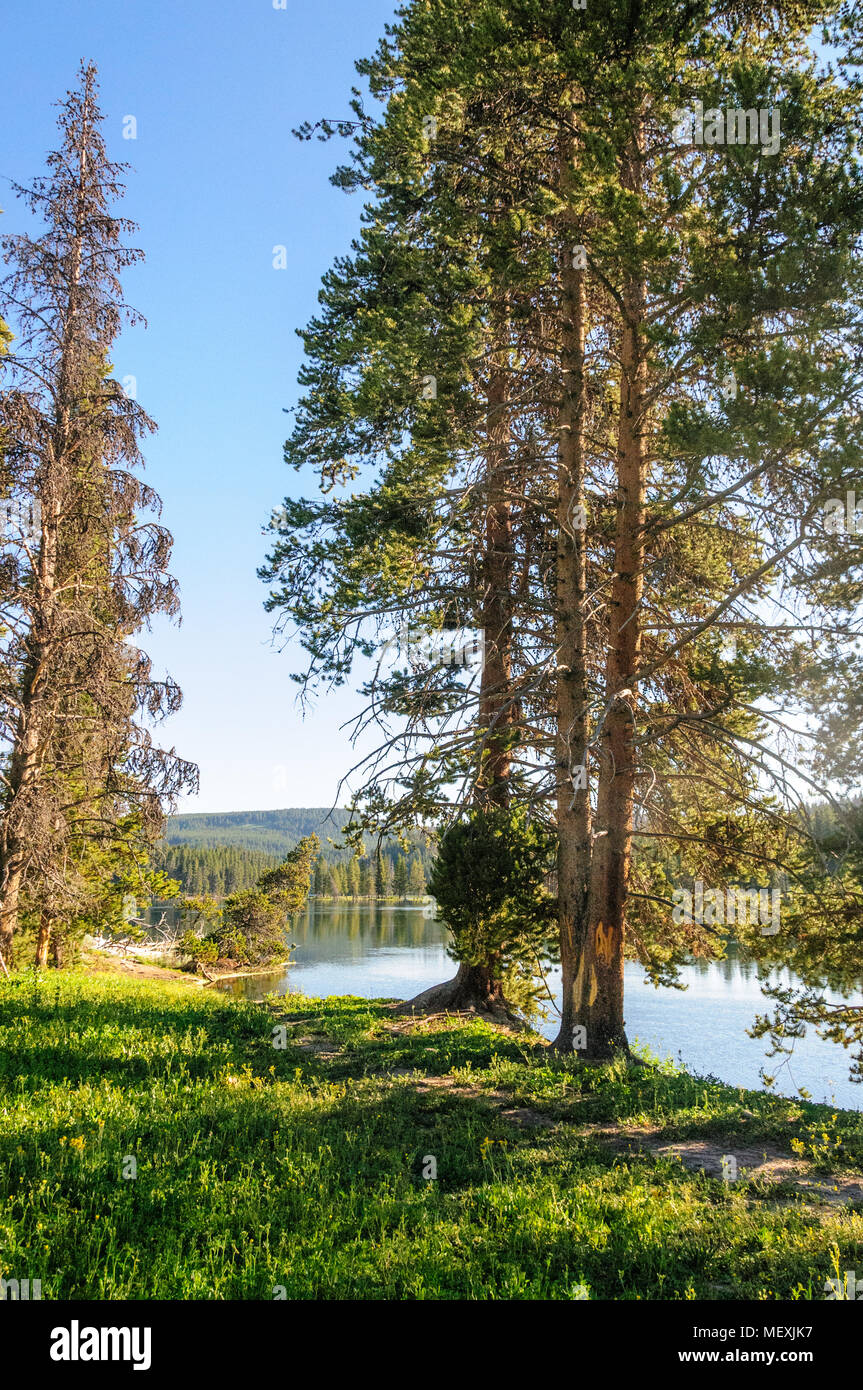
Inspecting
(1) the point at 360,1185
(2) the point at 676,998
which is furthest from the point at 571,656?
(2) the point at 676,998

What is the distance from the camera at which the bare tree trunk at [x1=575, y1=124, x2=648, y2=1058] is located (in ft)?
35.8

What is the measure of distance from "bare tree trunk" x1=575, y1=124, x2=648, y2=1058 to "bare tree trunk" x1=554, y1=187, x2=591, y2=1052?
0.71ft

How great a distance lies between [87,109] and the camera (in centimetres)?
1644

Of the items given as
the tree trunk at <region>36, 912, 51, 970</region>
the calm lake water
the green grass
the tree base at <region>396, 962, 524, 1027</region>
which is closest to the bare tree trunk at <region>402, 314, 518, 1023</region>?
the tree base at <region>396, 962, 524, 1027</region>

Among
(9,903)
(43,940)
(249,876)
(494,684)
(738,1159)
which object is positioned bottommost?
(249,876)

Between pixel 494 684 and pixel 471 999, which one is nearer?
pixel 494 684

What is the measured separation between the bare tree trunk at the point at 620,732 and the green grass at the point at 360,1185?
1.39 metres

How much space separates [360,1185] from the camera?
18.3ft

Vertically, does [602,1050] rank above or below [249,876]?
above

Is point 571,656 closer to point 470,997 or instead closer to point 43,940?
point 470,997

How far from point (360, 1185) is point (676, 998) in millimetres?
32860

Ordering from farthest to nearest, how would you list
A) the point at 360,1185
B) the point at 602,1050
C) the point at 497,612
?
the point at 497,612 < the point at 602,1050 < the point at 360,1185
